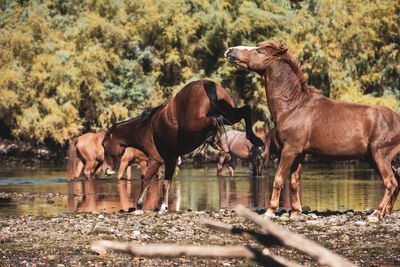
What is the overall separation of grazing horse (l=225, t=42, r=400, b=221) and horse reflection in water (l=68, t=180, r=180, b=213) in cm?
398

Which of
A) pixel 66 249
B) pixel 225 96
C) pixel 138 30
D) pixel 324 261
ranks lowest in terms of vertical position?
pixel 66 249

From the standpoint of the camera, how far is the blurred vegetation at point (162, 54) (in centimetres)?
3678

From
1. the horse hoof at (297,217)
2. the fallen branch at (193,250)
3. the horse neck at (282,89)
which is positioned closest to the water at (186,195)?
the horse hoof at (297,217)

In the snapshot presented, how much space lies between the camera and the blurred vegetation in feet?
121

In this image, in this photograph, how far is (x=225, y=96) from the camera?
13.2 metres

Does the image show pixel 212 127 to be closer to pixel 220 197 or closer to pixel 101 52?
pixel 220 197

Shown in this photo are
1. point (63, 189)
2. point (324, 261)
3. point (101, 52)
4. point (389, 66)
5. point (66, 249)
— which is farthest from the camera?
point (101, 52)

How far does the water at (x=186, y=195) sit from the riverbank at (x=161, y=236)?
9.54 ft

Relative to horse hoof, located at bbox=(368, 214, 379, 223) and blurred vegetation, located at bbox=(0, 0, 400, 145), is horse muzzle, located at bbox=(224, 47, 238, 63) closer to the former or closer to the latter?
horse hoof, located at bbox=(368, 214, 379, 223)

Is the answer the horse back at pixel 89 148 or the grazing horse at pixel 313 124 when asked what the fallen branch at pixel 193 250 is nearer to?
the grazing horse at pixel 313 124

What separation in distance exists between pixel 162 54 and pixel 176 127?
2791 cm

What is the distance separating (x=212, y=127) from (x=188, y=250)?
913 centimetres

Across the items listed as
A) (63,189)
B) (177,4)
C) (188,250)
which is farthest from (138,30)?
(188,250)

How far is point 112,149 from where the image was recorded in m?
15.4
